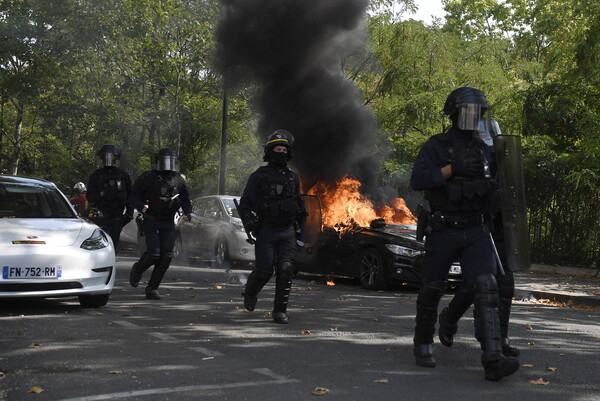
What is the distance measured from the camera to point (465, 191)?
17.3ft

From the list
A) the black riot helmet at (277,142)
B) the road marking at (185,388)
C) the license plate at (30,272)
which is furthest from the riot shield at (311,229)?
the road marking at (185,388)

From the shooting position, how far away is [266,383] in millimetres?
4949

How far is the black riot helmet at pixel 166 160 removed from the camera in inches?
379

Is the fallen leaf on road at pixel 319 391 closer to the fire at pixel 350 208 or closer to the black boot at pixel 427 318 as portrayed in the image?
the black boot at pixel 427 318

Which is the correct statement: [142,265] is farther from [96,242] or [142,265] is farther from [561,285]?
[561,285]

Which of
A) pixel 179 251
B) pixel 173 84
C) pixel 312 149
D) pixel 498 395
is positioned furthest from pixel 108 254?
pixel 173 84

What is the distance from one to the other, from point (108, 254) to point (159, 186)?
1422mm

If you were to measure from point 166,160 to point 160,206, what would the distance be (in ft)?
1.90

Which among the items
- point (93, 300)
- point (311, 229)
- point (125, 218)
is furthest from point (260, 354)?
point (311, 229)

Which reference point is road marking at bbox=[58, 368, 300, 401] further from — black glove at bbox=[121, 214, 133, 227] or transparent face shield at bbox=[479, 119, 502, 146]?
black glove at bbox=[121, 214, 133, 227]

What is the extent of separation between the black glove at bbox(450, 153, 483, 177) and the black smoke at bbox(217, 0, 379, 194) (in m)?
9.46

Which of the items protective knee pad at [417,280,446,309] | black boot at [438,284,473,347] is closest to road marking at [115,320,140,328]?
black boot at [438,284,473,347]

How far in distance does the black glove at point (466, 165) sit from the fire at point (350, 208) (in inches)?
278

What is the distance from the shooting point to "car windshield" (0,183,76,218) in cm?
850
